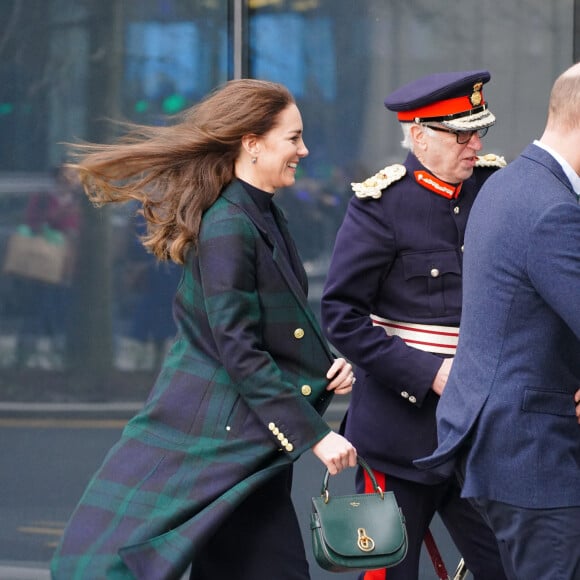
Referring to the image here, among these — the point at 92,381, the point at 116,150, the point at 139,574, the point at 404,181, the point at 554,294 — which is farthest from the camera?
the point at 92,381

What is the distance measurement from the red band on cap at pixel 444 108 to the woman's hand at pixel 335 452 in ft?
3.41

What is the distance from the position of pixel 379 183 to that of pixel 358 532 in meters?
1.08

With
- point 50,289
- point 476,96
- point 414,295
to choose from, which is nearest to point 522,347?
point 414,295

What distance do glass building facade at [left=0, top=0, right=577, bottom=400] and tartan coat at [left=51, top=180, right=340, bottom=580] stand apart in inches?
97.5

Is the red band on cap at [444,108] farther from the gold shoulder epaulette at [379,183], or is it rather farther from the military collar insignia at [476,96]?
the gold shoulder epaulette at [379,183]

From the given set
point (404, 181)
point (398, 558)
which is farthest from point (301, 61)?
point (398, 558)

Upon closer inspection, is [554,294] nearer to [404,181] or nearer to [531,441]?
[531,441]

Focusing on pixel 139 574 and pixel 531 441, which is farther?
pixel 139 574

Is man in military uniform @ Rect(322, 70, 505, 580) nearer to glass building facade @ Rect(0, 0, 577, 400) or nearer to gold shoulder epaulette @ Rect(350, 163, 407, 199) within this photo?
gold shoulder epaulette @ Rect(350, 163, 407, 199)

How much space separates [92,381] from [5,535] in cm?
79

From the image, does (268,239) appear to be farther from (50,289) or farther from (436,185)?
(50,289)

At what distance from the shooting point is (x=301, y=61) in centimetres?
577

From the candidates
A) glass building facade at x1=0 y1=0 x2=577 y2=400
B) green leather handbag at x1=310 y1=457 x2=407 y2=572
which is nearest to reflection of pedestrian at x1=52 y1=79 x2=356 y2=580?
green leather handbag at x1=310 y1=457 x2=407 y2=572

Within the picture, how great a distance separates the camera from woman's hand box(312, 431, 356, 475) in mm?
3186
